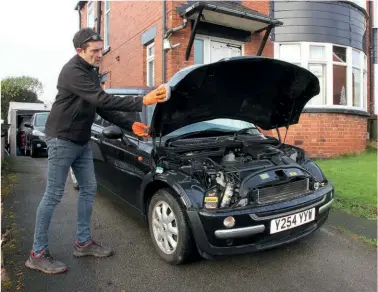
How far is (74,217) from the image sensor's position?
14.9 ft

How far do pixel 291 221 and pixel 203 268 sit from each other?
87cm

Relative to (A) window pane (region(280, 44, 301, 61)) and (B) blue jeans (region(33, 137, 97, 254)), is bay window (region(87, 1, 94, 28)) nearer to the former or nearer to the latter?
(A) window pane (region(280, 44, 301, 61))

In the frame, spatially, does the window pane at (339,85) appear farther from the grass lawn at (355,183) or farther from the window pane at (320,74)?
the grass lawn at (355,183)

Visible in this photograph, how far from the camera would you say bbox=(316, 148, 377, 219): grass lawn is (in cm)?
507

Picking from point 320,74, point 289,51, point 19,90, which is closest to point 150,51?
point 289,51

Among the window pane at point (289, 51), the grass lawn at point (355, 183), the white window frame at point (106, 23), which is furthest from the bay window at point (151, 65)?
the grass lawn at point (355, 183)

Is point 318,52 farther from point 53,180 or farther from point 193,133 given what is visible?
point 53,180

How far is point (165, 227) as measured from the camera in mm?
3211

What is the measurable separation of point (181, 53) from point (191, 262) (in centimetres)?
662

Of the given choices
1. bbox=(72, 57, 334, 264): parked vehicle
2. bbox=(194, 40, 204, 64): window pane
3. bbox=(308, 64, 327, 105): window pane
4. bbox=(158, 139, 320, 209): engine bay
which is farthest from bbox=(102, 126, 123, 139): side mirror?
bbox=(308, 64, 327, 105): window pane

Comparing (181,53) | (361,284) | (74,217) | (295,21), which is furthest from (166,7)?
(361,284)

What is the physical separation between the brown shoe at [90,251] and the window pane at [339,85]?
9029mm

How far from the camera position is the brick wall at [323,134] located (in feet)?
32.8

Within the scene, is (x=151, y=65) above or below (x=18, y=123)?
above
